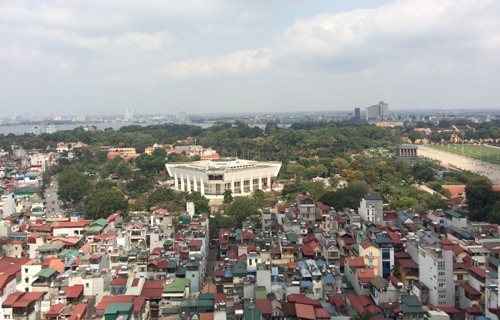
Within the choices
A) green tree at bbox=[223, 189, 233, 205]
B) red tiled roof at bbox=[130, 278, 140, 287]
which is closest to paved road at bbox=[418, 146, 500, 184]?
green tree at bbox=[223, 189, 233, 205]

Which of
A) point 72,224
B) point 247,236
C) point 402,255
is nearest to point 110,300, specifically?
point 247,236

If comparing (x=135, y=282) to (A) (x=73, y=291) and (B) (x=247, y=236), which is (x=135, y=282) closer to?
(A) (x=73, y=291)

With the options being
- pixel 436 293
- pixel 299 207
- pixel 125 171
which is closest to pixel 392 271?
pixel 436 293

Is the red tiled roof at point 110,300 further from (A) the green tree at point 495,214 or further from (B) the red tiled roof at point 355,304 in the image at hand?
(A) the green tree at point 495,214

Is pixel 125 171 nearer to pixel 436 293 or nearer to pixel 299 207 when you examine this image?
pixel 299 207

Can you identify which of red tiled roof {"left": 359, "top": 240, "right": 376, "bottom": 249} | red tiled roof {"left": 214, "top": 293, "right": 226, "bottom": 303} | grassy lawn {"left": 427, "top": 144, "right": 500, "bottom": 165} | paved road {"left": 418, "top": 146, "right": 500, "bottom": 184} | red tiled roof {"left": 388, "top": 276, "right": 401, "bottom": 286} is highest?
red tiled roof {"left": 359, "top": 240, "right": 376, "bottom": 249}

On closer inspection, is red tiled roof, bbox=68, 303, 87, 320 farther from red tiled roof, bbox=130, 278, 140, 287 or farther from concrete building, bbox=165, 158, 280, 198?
concrete building, bbox=165, 158, 280, 198
